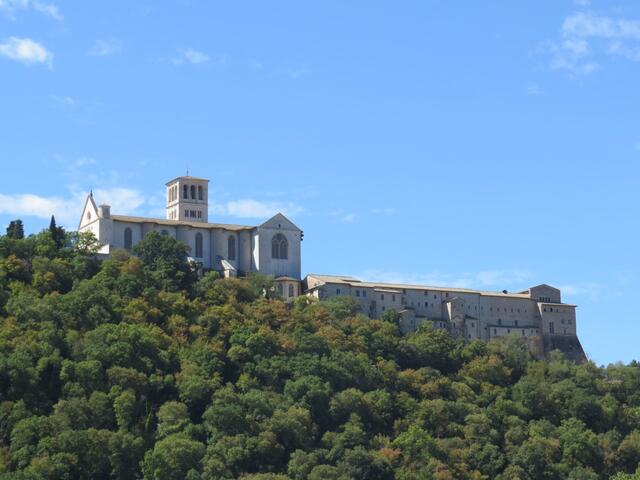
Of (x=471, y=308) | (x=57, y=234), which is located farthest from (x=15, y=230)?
(x=471, y=308)

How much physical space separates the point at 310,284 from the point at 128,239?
11389 mm

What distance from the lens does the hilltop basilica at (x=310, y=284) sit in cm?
10006

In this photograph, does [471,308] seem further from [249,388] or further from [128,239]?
[249,388]

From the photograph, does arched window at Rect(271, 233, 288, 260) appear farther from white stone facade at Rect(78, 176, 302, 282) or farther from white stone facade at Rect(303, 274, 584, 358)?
white stone facade at Rect(303, 274, 584, 358)

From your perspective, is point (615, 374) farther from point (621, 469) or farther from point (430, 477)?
point (430, 477)

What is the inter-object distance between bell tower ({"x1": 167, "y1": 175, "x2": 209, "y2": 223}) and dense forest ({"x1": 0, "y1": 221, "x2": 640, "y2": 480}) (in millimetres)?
8469

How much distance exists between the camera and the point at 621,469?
87.9 metres

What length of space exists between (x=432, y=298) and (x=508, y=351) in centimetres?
746

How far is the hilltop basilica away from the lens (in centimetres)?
10006

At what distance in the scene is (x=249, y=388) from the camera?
8494 centimetres

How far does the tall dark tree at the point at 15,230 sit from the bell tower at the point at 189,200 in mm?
11684

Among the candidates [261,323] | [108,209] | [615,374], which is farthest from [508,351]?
[108,209]

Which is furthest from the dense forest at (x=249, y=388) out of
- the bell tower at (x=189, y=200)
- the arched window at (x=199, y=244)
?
the bell tower at (x=189, y=200)

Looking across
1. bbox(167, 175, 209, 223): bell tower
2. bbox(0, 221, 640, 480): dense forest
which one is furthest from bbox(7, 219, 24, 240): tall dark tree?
bbox(167, 175, 209, 223): bell tower
